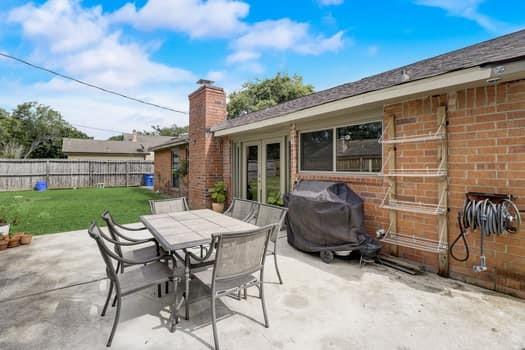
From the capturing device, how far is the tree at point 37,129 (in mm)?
30203

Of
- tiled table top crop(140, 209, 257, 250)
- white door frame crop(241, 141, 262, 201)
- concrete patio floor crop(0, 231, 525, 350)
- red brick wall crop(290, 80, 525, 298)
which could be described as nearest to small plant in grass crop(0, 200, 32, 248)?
concrete patio floor crop(0, 231, 525, 350)

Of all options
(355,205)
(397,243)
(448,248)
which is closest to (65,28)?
(355,205)

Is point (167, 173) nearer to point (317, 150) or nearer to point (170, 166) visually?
point (170, 166)

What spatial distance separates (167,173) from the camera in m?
12.8

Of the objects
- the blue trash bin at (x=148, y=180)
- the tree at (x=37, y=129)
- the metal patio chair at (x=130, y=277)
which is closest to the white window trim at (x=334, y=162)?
the metal patio chair at (x=130, y=277)

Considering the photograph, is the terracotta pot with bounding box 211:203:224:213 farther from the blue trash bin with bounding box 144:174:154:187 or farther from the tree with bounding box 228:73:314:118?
the tree with bounding box 228:73:314:118

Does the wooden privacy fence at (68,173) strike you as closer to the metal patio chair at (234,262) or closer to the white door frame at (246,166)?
the white door frame at (246,166)

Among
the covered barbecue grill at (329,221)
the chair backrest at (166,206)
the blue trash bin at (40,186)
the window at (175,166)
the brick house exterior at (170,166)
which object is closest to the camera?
the covered barbecue grill at (329,221)

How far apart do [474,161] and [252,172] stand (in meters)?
5.01

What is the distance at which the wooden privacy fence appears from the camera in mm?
14625

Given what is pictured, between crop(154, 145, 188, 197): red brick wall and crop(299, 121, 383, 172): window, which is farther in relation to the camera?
crop(154, 145, 188, 197): red brick wall

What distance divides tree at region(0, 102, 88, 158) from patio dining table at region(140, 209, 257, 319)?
35879 millimetres

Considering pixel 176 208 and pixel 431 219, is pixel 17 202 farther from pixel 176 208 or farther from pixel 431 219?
pixel 431 219

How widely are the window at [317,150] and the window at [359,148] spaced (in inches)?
7.5
